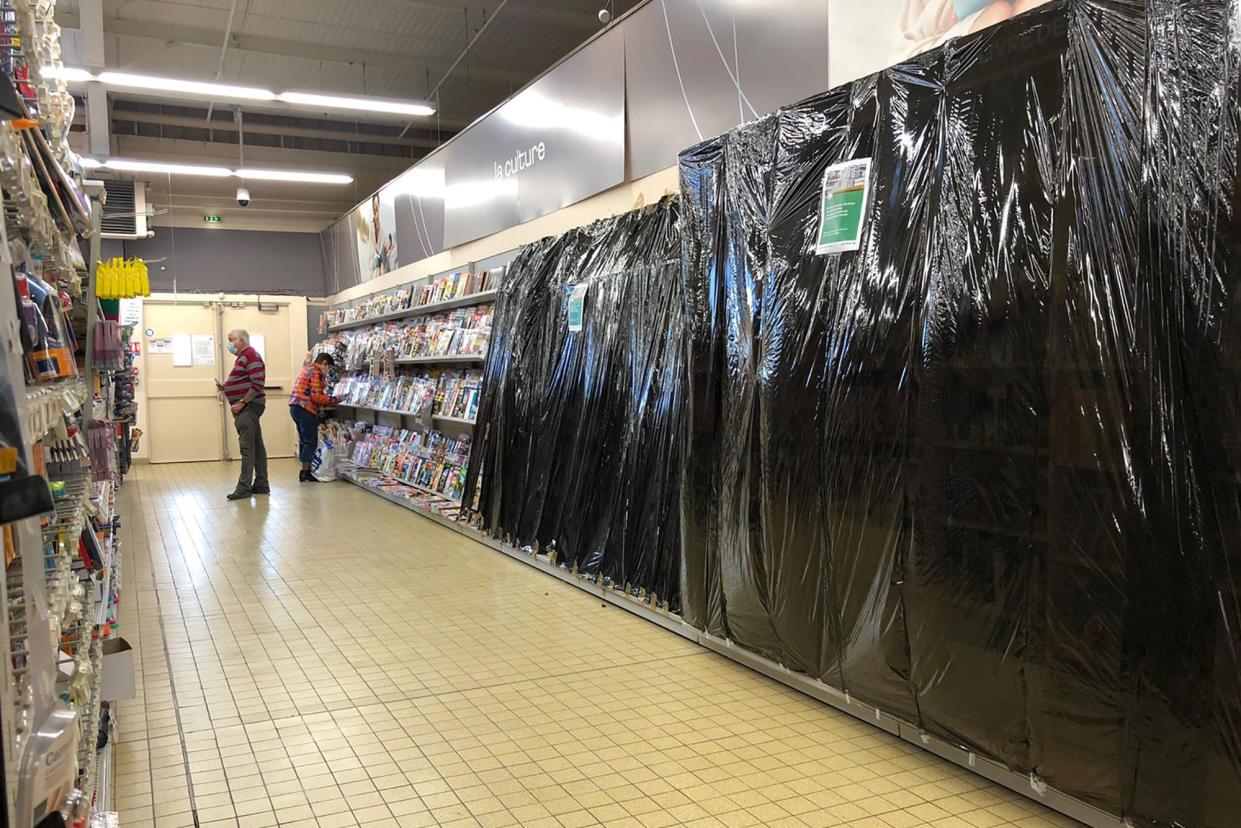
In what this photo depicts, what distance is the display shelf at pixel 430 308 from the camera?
7.19 m

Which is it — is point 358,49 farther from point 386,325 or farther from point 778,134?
point 778,134

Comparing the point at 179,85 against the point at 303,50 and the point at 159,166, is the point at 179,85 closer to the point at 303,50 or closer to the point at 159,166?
the point at 303,50

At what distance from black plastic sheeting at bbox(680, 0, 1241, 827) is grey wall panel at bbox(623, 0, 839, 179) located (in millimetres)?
480

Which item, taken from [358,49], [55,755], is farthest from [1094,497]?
[358,49]

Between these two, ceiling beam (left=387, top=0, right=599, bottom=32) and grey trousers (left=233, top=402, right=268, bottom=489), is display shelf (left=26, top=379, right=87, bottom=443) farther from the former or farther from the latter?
ceiling beam (left=387, top=0, right=599, bottom=32)

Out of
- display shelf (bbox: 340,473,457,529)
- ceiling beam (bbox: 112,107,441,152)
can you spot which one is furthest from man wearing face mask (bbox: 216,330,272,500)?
ceiling beam (bbox: 112,107,441,152)

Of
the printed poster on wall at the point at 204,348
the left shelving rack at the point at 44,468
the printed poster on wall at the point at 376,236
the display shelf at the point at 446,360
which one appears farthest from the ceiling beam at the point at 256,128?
the left shelving rack at the point at 44,468

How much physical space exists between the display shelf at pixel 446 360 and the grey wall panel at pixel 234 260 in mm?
7869

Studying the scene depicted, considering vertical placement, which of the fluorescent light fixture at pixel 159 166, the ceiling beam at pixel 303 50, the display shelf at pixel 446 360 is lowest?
the display shelf at pixel 446 360

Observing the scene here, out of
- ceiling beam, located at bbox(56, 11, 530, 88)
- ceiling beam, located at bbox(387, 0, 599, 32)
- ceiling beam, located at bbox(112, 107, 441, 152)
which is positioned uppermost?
ceiling beam, located at bbox(387, 0, 599, 32)

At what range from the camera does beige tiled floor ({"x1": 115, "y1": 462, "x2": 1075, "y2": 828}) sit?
272 centimetres

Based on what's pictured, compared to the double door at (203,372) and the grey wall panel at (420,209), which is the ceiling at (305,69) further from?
the double door at (203,372)

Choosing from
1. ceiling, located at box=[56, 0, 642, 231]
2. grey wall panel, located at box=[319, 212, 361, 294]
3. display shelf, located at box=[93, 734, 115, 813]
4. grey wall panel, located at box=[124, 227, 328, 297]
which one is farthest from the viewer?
grey wall panel, located at box=[124, 227, 328, 297]

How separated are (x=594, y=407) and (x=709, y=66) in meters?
1.95
